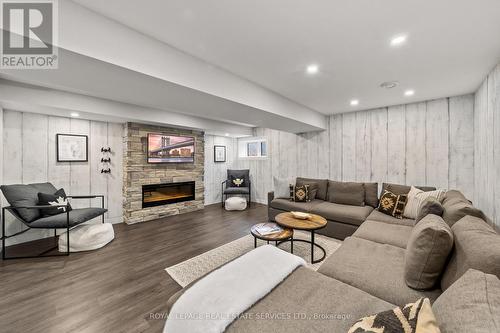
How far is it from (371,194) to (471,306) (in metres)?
3.30

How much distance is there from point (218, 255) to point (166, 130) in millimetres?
3305

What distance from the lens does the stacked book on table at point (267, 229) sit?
2.52 meters

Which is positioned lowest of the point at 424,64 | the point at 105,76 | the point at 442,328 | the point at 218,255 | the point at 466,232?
the point at 218,255

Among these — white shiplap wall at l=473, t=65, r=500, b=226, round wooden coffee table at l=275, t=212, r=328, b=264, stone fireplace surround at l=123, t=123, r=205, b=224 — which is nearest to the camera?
white shiplap wall at l=473, t=65, r=500, b=226

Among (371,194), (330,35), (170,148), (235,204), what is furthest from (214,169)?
(330,35)

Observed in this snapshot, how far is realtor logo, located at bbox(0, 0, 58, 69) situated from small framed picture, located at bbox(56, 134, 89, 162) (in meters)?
2.73

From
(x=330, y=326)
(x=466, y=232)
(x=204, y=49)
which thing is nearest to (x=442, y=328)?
(x=330, y=326)

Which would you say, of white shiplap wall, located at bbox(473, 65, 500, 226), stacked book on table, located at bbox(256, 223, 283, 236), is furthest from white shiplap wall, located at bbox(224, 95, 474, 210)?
stacked book on table, located at bbox(256, 223, 283, 236)

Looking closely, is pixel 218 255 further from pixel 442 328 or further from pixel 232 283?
pixel 442 328

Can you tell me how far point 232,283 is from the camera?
3.81 feet

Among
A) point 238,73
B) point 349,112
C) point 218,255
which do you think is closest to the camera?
point 238,73

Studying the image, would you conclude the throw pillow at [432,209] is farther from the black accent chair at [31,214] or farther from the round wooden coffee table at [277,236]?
the black accent chair at [31,214]

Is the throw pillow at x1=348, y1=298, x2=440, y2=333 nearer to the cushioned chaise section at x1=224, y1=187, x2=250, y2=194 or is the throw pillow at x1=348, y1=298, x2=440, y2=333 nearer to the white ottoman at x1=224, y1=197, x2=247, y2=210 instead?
the white ottoman at x1=224, y1=197, x2=247, y2=210

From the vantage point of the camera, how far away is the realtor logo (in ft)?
3.98
